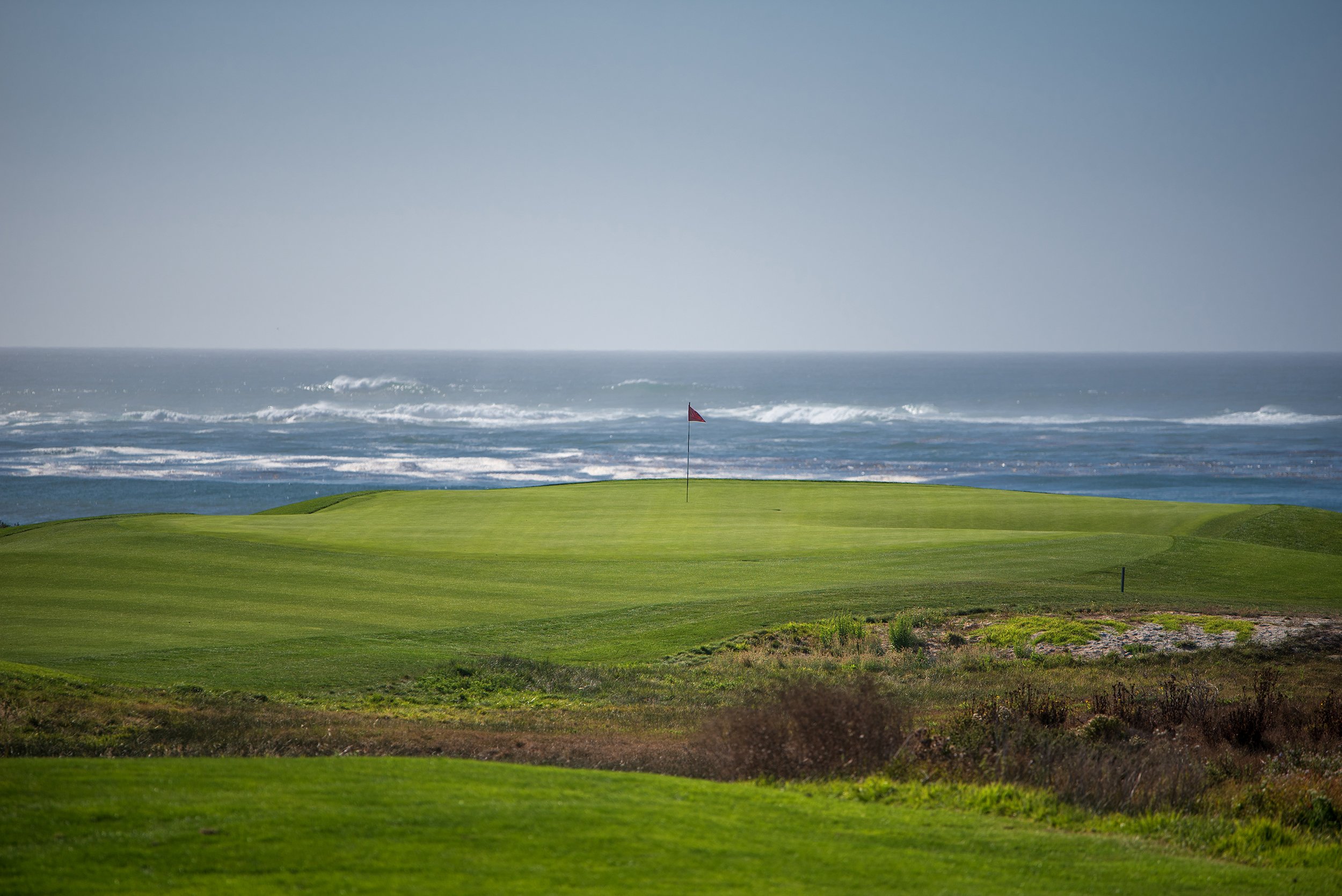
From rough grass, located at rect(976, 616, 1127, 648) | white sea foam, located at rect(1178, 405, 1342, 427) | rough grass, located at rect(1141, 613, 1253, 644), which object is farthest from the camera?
white sea foam, located at rect(1178, 405, 1342, 427)

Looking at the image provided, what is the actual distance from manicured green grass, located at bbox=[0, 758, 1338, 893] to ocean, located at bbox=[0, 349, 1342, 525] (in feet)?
149

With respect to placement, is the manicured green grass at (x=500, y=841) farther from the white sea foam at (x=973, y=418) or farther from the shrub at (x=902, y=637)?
the white sea foam at (x=973, y=418)

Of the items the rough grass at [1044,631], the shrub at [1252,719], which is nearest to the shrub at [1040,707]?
the shrub at [1252,719]

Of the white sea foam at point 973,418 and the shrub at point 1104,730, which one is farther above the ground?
the white sea foam at point 973,418

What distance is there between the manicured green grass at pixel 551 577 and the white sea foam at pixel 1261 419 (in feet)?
264

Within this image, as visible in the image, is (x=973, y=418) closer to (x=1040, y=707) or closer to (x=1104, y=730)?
(x=1040, y=707)

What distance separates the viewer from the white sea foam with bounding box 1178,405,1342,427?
100 meters

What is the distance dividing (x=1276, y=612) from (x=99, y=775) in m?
18.7

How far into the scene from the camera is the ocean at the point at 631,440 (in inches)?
2339

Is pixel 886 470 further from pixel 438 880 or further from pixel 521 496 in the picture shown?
pixel 438 880

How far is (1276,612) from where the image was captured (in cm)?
1767

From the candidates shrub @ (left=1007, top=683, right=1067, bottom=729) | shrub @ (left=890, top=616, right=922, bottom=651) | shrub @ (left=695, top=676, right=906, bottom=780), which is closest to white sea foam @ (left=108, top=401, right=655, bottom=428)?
shrub @ (left=890, top=616, right=922, bottom=651)

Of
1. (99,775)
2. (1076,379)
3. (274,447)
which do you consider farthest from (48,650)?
(1076,379)

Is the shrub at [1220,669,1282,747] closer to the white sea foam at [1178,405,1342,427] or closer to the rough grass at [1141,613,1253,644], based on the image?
the rough grass at [1141,613,1253,644]
